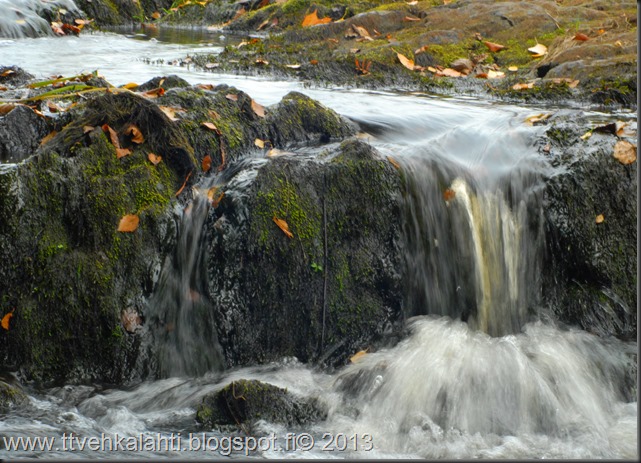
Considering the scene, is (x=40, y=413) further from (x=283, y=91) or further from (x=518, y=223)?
(x=283, y=91)

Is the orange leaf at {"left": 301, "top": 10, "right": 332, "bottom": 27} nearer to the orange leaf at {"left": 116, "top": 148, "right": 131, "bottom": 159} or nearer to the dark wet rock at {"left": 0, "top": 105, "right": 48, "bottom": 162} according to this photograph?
the dark wet rock at {"left": 0, "top": 105, "right": 48, "bottom": 162}

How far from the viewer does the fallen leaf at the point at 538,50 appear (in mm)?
9779

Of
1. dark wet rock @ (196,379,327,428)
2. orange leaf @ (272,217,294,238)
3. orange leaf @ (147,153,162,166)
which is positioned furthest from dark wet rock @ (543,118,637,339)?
orange leaf @ (147,153,162,166)

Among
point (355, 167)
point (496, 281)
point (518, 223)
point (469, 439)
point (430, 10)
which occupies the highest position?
point (430, 10)

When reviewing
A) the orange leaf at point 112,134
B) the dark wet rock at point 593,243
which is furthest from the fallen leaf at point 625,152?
the orange leaf at point 112,134

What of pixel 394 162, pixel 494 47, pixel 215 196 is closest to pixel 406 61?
pixel 494 47

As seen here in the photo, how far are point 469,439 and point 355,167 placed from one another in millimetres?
1976

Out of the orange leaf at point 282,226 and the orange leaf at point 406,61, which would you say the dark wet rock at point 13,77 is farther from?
the orange leaf at point 406,61

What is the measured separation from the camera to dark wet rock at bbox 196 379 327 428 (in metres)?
3.72

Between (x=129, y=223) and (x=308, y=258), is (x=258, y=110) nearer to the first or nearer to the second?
(x=308, y=258)

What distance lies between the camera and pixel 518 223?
5.13 meters

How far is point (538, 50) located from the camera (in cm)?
984

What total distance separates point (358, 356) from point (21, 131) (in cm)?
276

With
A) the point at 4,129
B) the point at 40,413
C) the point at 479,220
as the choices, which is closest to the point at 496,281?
the point at 479,220
